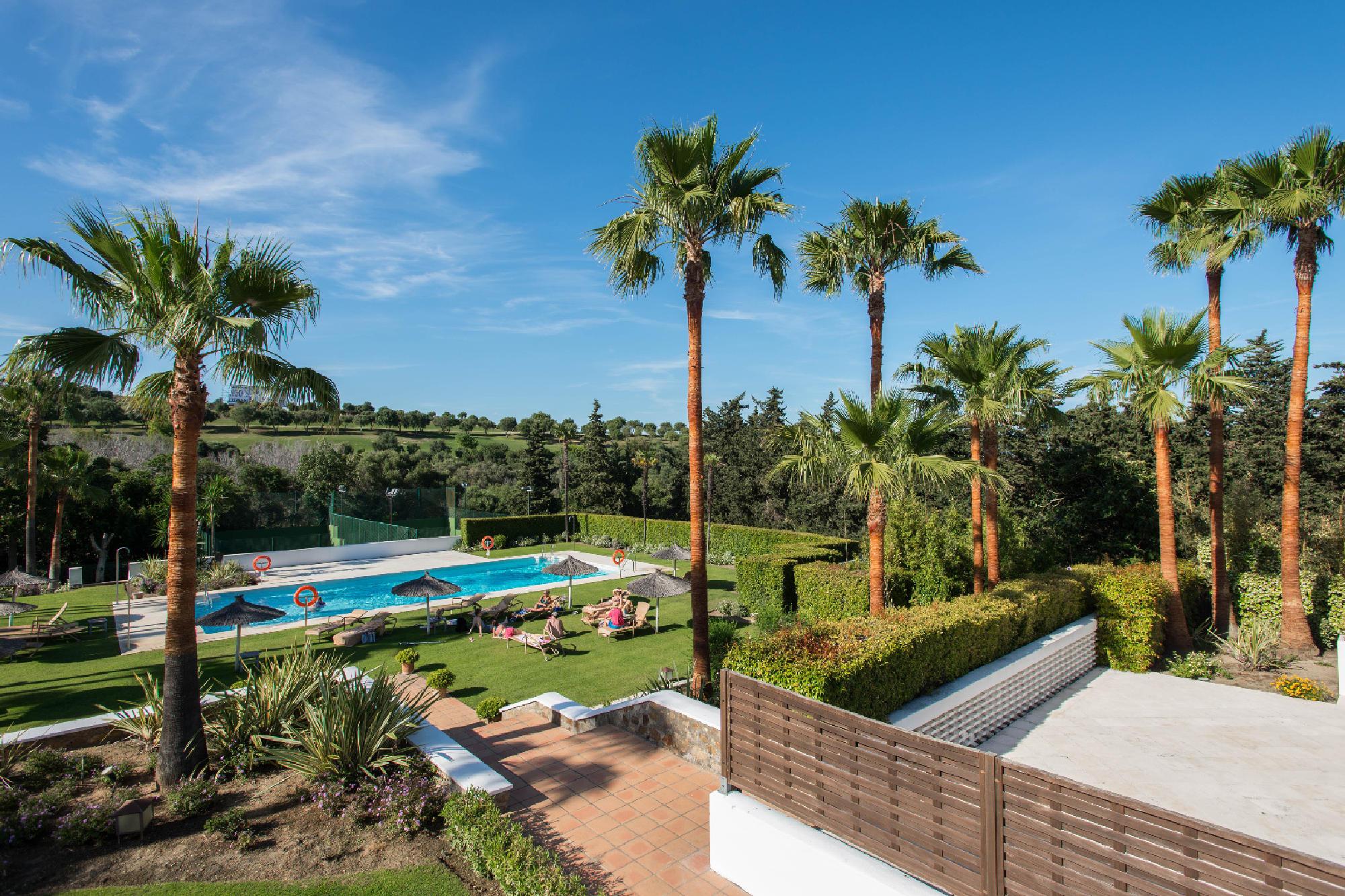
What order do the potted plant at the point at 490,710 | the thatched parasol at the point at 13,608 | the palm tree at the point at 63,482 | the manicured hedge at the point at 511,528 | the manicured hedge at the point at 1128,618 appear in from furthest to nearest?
the manicured hedge at the point at 511,528 → the palm tree at the point at 63,482 → the thatched parasol at the point at 13,608 → the manicured hedge at the point at 1128,618 → the potted plant at the point at 490,710

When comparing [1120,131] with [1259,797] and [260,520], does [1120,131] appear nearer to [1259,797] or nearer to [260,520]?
[1259,797]

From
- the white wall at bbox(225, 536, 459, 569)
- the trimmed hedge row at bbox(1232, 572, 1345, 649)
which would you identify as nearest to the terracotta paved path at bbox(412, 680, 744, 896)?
the trimmed hedge row at bbox(1232, 572, 1345, 649)

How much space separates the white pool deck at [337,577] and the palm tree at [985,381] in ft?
43.8

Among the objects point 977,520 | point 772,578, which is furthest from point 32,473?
point 977,520

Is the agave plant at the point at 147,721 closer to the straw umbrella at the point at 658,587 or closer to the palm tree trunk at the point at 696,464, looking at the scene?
the palm tree trunk at the point at 696,464

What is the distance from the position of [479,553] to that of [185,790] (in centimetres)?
2683

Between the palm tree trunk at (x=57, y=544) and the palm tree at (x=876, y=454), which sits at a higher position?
the palm tree at (x=876, y=454)

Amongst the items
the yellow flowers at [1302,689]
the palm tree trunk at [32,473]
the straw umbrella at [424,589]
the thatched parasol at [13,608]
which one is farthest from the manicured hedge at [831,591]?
the palm tree trunk at [32,473]

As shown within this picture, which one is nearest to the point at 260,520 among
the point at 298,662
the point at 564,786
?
the point at 298,662

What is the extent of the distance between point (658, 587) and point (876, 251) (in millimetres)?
9447

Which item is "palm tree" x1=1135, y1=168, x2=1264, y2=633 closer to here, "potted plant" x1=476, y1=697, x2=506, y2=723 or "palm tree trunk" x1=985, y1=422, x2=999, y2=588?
"palm tree trunk" x1=985, y1=422, x2=999, y2=588

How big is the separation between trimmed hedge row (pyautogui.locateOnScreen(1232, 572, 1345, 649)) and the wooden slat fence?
45.4 feet

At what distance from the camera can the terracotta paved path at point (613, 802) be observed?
190 inches

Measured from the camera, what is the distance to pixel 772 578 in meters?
16.6
